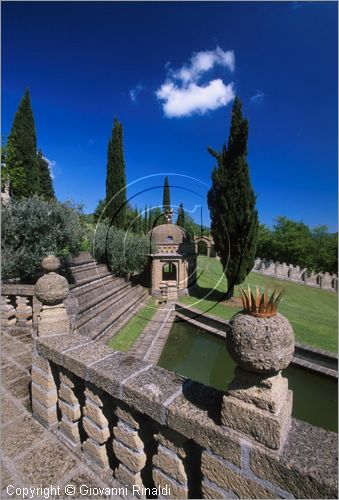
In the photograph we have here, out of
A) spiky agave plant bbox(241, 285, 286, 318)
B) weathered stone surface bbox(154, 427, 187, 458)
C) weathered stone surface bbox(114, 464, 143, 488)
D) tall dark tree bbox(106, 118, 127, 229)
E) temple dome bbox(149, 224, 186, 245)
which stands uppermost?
tall dark tree bbox(106, 118, 127, 229)

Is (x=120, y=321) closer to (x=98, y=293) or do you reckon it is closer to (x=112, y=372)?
(x=98, y=293)

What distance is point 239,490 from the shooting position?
1.45 metres

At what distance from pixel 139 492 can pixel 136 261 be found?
14272 mm

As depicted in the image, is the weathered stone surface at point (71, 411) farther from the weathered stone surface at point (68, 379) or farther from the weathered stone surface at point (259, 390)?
the weathered stone surface at point (259, 390)

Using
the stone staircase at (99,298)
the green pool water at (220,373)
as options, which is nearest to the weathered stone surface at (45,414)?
the stone staircase at (99,298)

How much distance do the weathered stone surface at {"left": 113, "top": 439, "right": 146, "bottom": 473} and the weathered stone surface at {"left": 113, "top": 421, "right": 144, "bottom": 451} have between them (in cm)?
4

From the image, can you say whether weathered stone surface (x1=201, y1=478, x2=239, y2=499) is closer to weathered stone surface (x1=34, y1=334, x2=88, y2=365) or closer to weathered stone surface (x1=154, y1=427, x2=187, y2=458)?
weathered stone surface (x1=154, y1=427, x2=187, y2=458)

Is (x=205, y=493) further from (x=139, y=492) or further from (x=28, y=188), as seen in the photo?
(x=28, y=188)

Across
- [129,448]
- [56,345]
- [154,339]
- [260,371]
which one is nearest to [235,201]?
[154,339]

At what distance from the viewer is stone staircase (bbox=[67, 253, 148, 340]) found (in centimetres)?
848

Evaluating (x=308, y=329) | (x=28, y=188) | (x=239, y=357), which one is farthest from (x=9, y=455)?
(x=28, y=188)

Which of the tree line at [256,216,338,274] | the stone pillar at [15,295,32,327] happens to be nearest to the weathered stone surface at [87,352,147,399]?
the stone pillar at [15,295,32,327]

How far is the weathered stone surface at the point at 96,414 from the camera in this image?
7.07 ft

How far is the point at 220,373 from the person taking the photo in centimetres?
852
